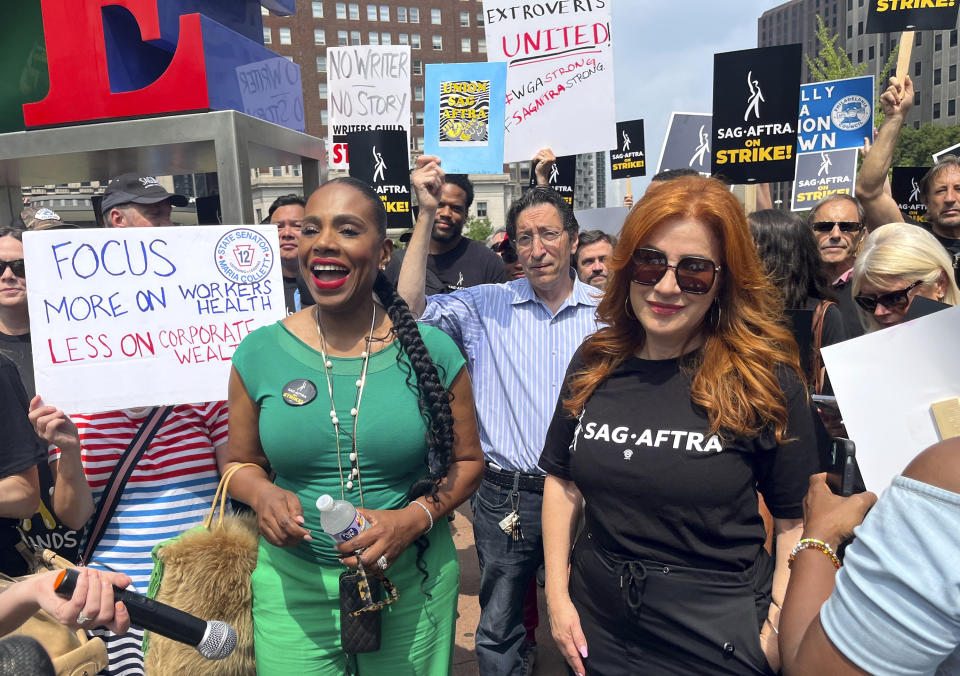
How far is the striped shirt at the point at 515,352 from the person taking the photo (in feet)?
9.57

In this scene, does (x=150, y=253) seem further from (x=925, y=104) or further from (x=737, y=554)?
(x=925, y=104)

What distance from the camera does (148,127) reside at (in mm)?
2811

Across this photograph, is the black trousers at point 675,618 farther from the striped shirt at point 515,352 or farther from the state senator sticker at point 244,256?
the state senator sticker at point 244,256

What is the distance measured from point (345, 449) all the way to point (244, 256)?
89cm

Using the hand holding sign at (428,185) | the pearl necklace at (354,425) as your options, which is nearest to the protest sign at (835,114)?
the hand holding sign at (428,185)

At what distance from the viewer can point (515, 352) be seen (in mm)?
3000

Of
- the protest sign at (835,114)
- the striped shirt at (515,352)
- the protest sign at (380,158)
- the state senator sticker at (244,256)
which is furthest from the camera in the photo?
the protest sign at (835,114)

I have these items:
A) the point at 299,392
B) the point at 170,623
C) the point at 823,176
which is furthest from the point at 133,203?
the point at 823,176

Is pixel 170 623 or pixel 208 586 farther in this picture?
pixel 208 586

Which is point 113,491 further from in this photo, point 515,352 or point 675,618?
point 675,618

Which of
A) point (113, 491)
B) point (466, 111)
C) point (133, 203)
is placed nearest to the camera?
point (113, 491)

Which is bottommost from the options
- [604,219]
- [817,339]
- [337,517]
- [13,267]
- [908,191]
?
[337,517]

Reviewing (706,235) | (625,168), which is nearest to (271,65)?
(706,235)

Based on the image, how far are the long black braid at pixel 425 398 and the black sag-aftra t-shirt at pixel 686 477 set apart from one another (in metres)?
0.44
